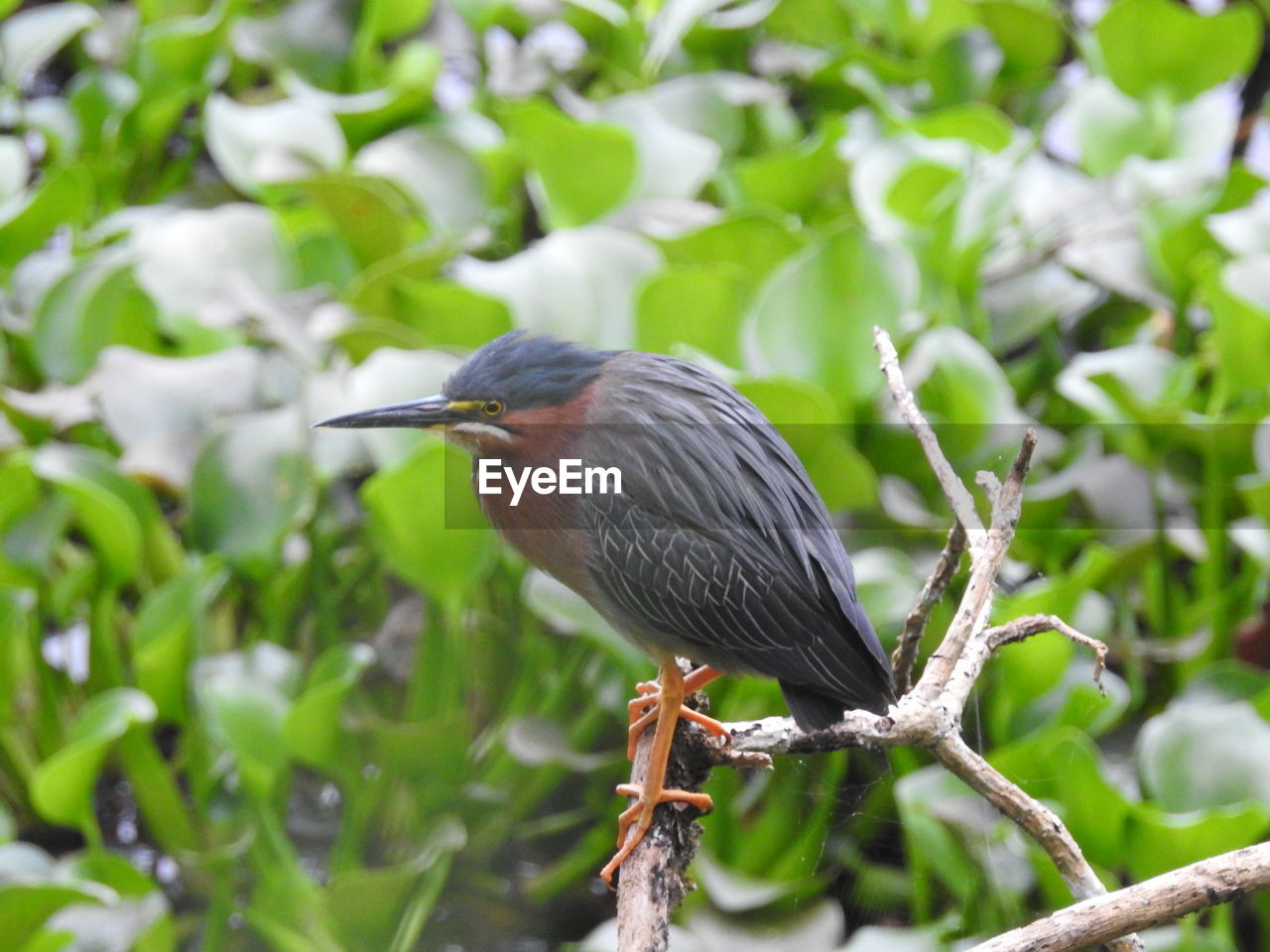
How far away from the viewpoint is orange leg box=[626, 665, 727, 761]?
91 centimetres

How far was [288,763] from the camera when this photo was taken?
77.4 inches

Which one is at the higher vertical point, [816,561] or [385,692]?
[816,561]

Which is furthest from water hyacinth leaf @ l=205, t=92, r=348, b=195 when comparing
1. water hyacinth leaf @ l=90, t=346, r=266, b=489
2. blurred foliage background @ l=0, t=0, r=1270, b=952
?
water hyacinth leaf @ l=90, t=346, r=266, b=489

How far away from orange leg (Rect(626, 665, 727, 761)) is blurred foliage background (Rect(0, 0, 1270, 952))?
0.74 ft

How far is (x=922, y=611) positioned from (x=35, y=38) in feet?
8.53

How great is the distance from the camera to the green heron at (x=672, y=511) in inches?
25.6

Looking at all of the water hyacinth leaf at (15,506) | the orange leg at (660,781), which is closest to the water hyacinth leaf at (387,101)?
the water hyacinth leaf at (15,506)

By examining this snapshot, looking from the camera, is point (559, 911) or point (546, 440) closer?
point (546, 440)

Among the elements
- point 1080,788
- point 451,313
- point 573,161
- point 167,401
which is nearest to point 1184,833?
point 1080,788

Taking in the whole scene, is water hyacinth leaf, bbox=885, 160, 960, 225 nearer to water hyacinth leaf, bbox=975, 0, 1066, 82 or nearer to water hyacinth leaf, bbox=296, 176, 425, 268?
water hyacinth leaf, bbox=296, 176, 425, 268

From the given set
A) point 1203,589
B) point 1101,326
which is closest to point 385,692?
point 1203,589

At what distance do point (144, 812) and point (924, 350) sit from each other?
1.39 m

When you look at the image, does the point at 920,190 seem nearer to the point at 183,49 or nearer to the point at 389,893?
the point at 389,893

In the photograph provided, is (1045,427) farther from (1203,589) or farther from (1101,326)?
(1101,326)
